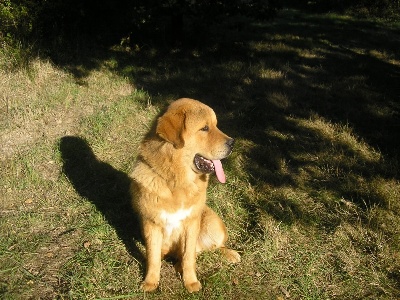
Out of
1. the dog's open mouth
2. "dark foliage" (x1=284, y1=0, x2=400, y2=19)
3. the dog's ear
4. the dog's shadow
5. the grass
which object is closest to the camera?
the dog's ear

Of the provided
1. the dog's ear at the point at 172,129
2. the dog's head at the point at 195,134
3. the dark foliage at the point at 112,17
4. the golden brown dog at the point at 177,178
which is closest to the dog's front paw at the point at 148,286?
the golden brown dog at the point at 177,178

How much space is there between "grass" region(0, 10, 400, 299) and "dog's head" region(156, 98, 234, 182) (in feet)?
3.80

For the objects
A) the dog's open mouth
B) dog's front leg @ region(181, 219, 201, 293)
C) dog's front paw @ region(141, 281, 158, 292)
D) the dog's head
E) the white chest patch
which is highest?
the dog's head

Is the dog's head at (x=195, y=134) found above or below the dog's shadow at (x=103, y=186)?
above

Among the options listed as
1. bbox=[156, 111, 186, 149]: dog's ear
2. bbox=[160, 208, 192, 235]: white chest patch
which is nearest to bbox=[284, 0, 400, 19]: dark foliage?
bbox=[156, 111, 186, 149]: dog's ear

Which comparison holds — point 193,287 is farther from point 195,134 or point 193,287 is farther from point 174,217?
point 195,134

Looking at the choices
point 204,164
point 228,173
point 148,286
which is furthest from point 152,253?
point 228,173

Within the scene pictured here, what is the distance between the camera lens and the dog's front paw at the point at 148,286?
339 cm

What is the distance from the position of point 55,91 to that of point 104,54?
286cm

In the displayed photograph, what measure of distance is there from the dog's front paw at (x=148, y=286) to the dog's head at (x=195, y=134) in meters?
1.15

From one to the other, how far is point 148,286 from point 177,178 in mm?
1093

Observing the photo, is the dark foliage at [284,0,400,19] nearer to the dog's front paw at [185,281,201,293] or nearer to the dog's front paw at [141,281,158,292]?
the dog's front paw at [185,281,201,293]

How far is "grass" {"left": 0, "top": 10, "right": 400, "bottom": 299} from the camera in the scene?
11.8 feet

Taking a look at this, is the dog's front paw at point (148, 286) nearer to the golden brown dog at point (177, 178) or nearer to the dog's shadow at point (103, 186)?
the golden brown dog at point (177, 178)
